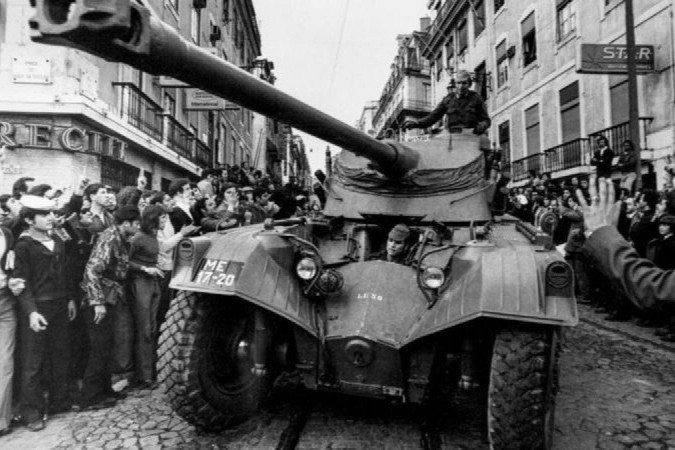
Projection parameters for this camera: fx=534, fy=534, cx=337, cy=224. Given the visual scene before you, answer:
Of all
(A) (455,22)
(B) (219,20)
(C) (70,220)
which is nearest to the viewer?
(C) (70,220)

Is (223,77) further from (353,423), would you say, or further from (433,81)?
(433,81)

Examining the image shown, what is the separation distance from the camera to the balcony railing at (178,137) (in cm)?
1588

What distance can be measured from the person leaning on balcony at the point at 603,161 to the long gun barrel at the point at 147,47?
1572 millimetres

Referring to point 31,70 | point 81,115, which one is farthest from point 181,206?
point 31,70

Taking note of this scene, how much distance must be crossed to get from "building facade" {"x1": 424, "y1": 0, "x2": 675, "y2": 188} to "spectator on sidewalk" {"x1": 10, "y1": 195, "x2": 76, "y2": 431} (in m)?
10.2

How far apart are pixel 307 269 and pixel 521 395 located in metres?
1.54

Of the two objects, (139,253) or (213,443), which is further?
(139,253)

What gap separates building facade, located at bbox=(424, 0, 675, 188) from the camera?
12.3 meters

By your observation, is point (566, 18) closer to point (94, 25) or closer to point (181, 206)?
point (181, 206)

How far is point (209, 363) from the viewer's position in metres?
3.67

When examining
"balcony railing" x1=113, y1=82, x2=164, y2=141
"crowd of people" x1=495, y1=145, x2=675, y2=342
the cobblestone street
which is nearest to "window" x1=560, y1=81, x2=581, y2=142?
"crowd of people" x1=495, y1=145, x2=675, y2=342

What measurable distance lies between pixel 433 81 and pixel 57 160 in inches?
1024

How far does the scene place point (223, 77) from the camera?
2.32 metres

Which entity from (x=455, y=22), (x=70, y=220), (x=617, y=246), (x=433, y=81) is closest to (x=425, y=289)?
(x=617, y=246)
